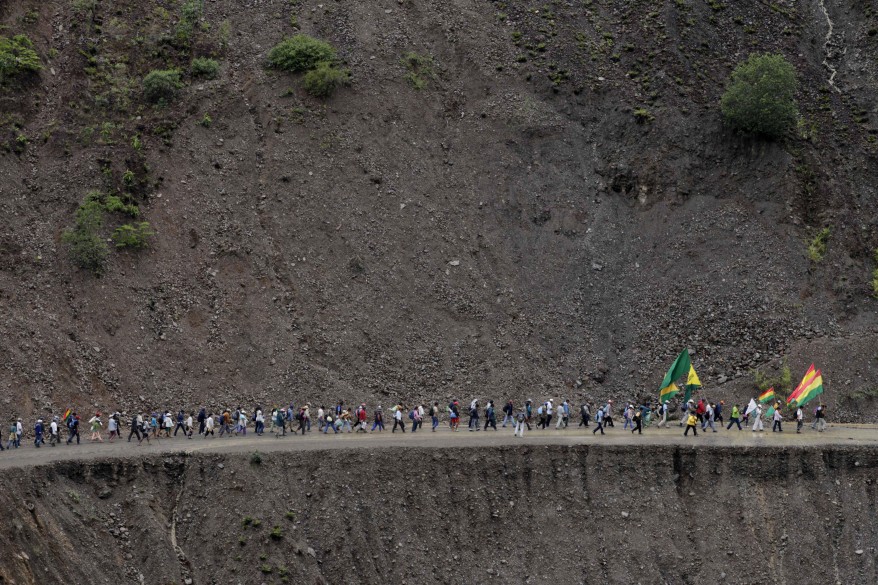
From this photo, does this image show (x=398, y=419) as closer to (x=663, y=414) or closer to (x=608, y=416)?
(x=608, y=416)

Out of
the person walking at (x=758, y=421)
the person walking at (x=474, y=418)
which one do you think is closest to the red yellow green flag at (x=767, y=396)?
the person walking at (x=758, y=421)

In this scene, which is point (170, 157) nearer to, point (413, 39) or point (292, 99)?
point (292, 99)

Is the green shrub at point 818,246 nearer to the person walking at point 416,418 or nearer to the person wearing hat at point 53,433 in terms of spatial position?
the person walking at point 416,418

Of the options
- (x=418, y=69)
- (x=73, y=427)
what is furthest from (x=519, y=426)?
(x=418, y=69)

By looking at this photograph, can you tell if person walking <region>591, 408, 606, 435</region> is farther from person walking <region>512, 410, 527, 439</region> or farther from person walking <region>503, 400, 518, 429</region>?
person walking <region>503, 400, 518, 429</region>

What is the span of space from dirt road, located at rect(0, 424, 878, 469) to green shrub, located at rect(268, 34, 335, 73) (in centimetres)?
2031

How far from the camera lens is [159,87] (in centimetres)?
5894

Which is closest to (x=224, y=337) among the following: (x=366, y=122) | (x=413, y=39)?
(x=366, y=122)

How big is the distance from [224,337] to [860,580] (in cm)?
2501

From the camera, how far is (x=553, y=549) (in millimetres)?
45250

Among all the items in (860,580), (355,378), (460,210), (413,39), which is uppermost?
(413,39)

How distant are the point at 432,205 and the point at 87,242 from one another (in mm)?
14920

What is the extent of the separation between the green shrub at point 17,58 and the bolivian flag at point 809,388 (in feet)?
116

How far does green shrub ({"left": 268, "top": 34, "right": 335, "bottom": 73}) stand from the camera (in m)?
60.9
